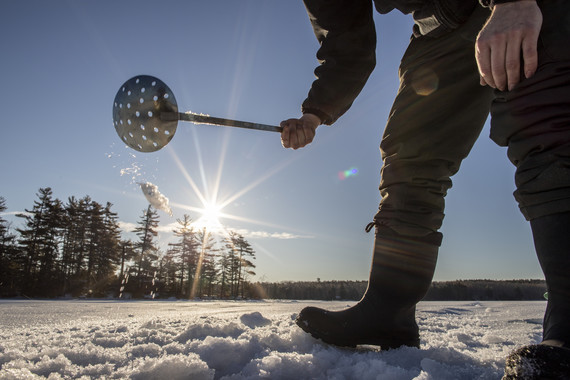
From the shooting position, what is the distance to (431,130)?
138cm

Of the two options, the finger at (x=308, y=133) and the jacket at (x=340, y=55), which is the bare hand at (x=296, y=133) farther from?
the jacket at (x=340, y=55)

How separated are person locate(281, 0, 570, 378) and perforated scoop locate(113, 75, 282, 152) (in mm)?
707

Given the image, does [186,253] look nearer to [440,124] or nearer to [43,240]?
[43,240]

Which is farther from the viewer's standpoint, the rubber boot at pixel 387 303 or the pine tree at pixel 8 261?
the pine tree at pixel 8 261

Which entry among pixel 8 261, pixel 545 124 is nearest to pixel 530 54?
pixel 545 124

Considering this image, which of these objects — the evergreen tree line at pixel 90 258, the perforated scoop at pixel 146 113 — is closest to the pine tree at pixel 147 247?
the evergreen tree line at pixel 90 258

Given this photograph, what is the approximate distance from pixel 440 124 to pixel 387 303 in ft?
2.61

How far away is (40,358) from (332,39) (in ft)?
6.38

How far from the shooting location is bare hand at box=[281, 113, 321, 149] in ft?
5.64

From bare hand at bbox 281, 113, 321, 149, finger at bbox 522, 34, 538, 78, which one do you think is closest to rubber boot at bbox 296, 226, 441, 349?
bare hand at bbox 281, 113, 321, 149

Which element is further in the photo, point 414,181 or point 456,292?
point 456,292

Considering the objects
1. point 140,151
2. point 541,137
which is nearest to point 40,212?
point 140,151

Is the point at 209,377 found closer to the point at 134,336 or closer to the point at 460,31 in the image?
the point at 134,336

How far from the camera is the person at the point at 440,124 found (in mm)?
744
